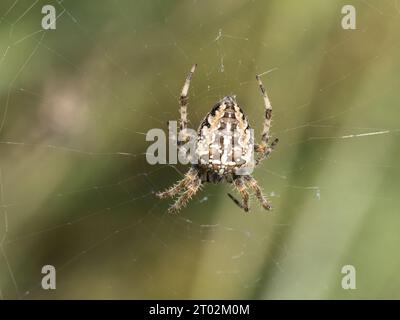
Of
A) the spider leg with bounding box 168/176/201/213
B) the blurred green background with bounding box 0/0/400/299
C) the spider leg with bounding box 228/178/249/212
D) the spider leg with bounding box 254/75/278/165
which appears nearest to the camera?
the blurred green background with bounding box 0/0/400/299

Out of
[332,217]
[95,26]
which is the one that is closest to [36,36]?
[95,26]

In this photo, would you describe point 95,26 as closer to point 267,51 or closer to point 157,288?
point 267,51

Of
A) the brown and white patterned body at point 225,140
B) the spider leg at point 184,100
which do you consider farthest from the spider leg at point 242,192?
the spider leg at point 184,100

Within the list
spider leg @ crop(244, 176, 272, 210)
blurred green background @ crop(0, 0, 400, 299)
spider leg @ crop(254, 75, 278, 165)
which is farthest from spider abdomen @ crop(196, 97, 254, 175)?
spider leg @ crop(244, 176, 272, 210)

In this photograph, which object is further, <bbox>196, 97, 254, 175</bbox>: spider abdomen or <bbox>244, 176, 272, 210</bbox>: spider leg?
<bbox>244, 176, 272, 210</bbox>: spider leg

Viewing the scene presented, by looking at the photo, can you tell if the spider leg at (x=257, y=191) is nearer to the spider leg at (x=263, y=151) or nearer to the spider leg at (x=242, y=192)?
the spider leg at (x=242, y=192)

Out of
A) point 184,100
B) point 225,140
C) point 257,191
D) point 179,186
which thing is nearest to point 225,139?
point 225,140

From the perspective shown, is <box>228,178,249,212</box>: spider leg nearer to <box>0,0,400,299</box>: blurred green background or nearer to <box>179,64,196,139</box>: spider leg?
<box>0,0,400,299</box>: blurred green background

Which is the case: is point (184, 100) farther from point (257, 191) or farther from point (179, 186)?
point (257, 191)
